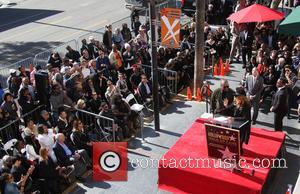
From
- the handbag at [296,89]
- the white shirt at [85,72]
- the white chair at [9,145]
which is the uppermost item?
the white shirt at [85,72]

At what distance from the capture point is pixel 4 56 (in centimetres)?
2114

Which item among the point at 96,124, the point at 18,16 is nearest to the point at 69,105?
the point at 96,124

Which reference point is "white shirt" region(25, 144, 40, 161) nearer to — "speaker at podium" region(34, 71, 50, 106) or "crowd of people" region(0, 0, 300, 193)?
"crowd of people" region(0, 0, 300, 193)

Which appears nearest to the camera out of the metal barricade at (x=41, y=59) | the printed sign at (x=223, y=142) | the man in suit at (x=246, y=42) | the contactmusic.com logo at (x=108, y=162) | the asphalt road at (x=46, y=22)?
the printed sign at (x=223, y=142)

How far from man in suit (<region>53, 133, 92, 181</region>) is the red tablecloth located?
80.6 inches

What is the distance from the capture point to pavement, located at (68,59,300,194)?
10188mm

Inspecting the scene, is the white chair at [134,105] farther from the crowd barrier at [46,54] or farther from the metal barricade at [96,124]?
the crowd barrier at [46,54]

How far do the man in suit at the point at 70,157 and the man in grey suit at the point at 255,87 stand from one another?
5218 mm

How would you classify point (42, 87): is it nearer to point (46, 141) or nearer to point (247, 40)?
point (46, 141)

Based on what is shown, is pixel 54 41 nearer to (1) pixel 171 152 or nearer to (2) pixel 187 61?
(2) pixel 187 61

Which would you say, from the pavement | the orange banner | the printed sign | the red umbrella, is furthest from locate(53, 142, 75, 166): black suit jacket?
the red umbrella

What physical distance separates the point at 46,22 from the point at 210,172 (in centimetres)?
2100

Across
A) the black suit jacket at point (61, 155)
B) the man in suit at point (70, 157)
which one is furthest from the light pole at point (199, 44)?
the black suit jacket at point (61, 155)

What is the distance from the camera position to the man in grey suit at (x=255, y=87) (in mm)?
12414
